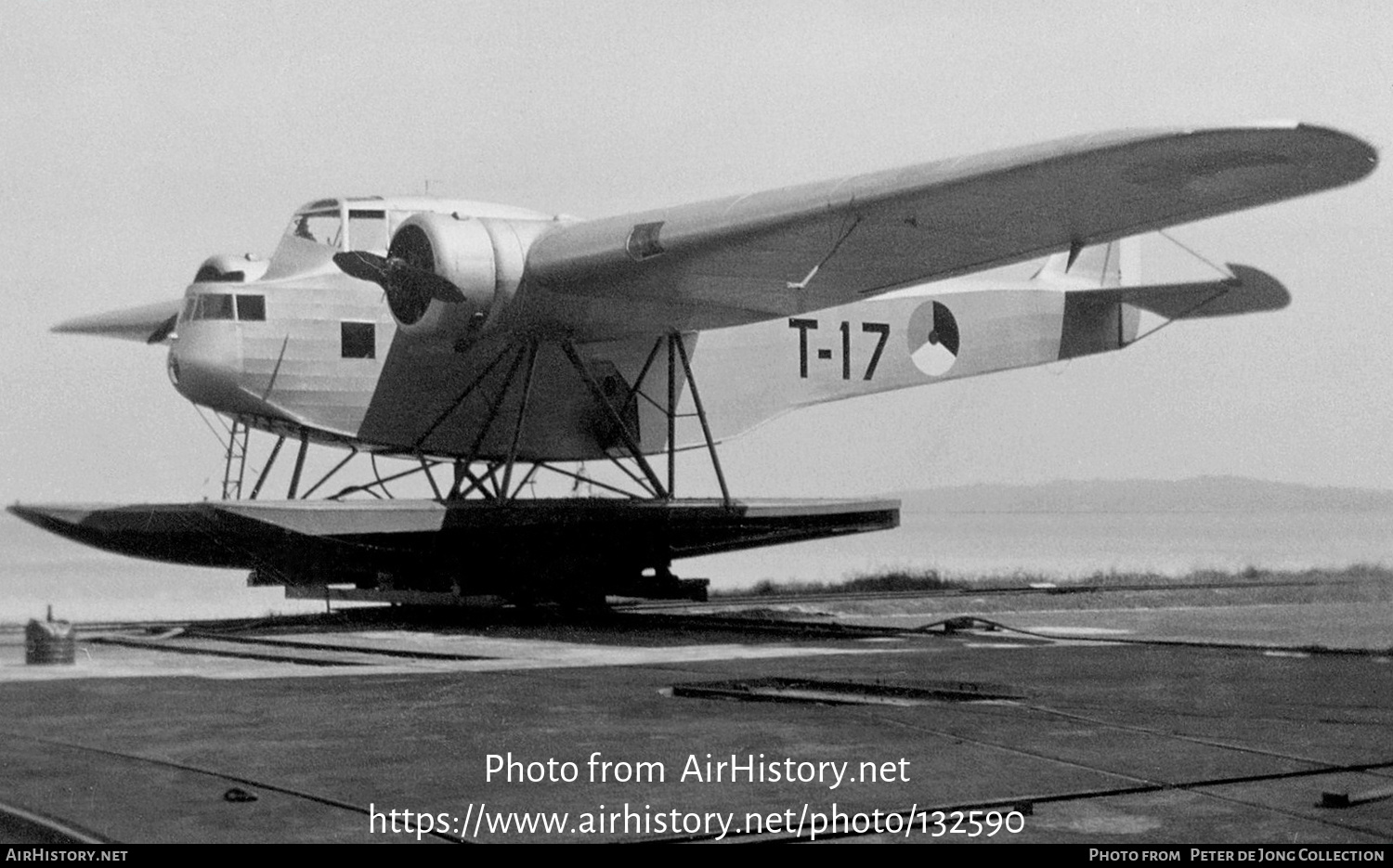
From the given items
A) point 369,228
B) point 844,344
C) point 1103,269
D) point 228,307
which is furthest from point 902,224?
Result: point 1103,269

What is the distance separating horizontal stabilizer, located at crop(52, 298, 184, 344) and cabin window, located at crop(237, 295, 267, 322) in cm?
643

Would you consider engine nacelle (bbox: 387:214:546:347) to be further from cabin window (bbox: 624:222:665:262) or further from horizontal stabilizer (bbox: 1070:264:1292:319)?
horizontal stabilizer (bbox: 1070:264:1292:319)

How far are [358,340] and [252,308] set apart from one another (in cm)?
116

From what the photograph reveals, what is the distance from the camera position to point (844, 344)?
69.9ft

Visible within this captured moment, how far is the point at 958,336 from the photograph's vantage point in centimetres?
2222

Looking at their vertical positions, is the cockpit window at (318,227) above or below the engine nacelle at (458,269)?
above

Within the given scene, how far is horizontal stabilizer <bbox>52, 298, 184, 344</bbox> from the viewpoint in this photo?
76.8 feet

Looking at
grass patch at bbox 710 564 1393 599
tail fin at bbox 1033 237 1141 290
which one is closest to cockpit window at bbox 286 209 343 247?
grass patch at bbox 710 564 1393 599

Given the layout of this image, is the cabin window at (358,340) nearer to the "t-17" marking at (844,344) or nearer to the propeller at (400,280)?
the propeller at (400,280)

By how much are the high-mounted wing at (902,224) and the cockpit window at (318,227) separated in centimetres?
238

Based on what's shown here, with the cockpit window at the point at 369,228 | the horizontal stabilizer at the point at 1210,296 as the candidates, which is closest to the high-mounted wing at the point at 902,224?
the cockpit window at the point at 369,228

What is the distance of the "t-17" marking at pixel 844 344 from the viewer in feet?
68.8

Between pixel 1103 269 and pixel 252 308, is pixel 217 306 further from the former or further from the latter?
pixel 1103 269
